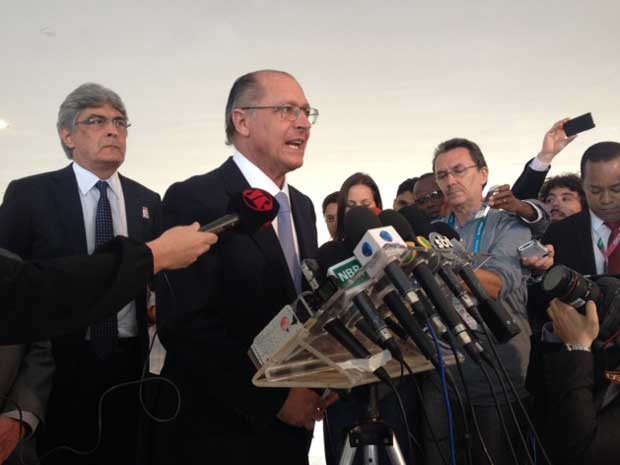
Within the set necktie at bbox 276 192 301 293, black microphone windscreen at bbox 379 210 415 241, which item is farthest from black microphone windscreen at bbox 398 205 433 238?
necktie at bbox 276 192 301 293

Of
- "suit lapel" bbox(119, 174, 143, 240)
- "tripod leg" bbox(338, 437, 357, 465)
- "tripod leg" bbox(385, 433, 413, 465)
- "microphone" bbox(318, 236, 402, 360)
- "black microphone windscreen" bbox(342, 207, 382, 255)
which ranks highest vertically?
"suit lapel" bbox(119, 174, 143, 240)

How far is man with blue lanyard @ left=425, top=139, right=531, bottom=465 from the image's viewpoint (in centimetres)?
179

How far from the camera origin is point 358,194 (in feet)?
9.63

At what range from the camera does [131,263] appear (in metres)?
1.04

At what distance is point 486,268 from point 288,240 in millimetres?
678

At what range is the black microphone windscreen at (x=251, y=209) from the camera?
3.86 feet

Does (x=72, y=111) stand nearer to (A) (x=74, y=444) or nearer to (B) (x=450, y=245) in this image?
(A) (x=74, y=444)

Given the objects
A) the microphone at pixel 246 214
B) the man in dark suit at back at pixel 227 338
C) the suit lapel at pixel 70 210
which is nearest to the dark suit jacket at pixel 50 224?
the suit lapel at pixel 70 210

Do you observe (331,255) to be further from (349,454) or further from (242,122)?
(242,122)

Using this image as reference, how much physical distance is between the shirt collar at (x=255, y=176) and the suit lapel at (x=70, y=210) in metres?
0.72

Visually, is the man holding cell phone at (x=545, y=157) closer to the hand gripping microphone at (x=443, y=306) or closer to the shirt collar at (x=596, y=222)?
the shirt collar at (x=596, y=222)

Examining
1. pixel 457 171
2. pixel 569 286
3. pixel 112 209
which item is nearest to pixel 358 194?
pixel 457 171

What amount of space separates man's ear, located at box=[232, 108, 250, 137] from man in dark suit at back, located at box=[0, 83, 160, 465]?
70 centimetres

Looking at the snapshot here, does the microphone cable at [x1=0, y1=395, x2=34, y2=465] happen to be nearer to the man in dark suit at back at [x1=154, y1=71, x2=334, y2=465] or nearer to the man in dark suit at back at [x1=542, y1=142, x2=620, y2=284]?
the man in dark suit at back at [x1=154, y1=71, x2=334, y2=465]
